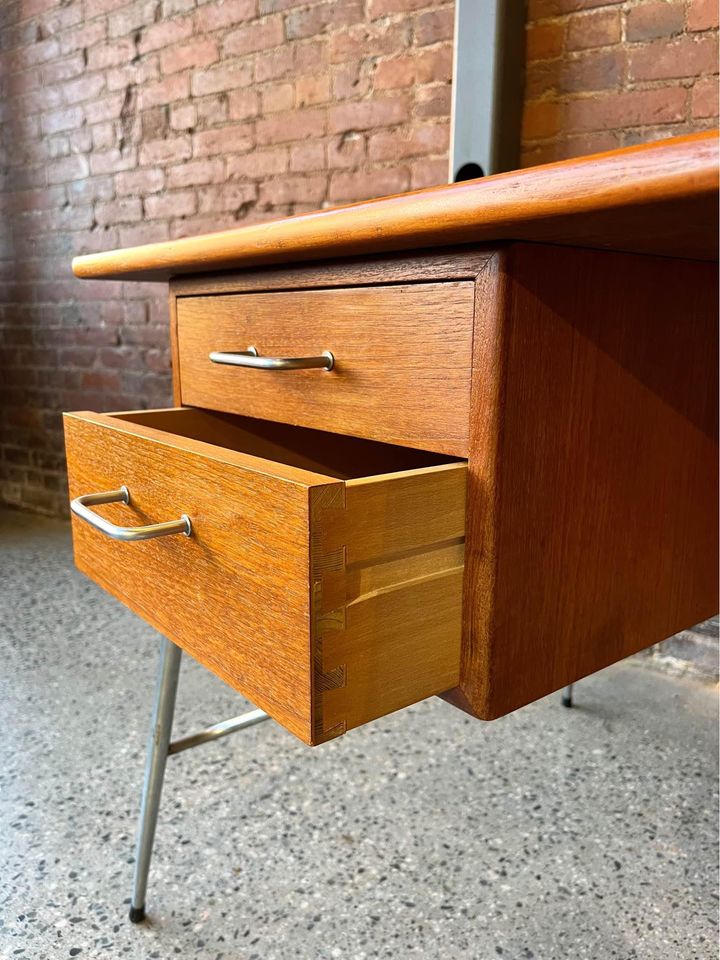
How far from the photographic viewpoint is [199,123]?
2.08 metres

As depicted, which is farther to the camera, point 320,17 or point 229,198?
point 229,198

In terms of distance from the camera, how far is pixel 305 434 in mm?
949

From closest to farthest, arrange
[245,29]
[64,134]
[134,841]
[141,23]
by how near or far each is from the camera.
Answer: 1. [134,841]
2. [245,29]
3. [141,23]
4. [64,134]

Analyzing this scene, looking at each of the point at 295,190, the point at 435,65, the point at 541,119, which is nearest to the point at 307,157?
the point at 295,190

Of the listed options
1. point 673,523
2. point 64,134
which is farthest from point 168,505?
point 64,134

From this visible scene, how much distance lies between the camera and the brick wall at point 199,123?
138 centimetres

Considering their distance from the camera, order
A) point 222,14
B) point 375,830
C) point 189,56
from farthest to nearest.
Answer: point 189,56 < point 222,14 < point 375,830

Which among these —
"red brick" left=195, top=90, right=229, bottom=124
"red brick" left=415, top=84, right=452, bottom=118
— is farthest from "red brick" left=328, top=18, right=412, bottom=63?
"red brick" left=195, top=90, right=229, bottom=124

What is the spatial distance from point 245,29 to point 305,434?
1489mm

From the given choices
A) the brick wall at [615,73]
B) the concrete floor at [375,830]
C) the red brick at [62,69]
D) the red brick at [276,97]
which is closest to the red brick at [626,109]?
the brick wall at [615,73]

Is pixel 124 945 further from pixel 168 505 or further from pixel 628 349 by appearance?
pixel 628 349

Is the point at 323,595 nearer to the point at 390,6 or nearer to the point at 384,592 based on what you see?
the point at 384,592

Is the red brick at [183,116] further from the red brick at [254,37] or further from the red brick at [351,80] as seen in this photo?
the red brick at [351,80]

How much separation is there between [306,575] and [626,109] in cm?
126
